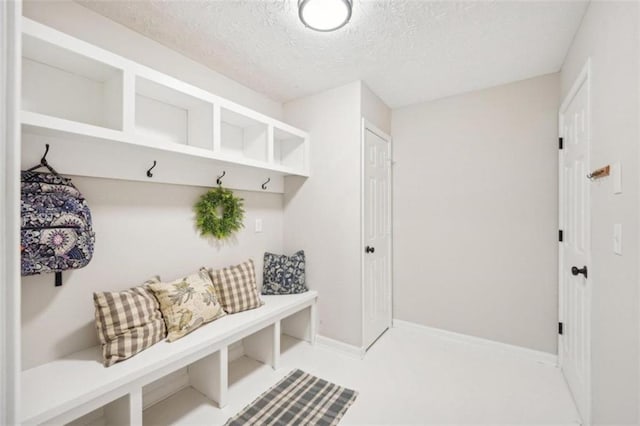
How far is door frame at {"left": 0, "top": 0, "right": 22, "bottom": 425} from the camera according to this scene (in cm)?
73

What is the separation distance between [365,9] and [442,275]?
2418 millimetres

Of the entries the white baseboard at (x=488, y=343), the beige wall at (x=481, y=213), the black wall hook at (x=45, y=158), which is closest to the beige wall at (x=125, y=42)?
the black wall hook at (x=45, y=158)

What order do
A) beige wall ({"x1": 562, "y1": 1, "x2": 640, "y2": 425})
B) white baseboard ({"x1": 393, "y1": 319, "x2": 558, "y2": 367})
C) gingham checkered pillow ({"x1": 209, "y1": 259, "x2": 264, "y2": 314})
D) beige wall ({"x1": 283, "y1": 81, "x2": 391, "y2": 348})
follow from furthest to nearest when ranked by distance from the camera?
beige wall ({"x1": 283, "y1": 81, "x2": 391, "y2": 348}) → white baseboard ({"x1": 393, "y1": 319, "x2": 558, "y2": 367}) → gingham checkered pillow ({"x1": 209, "y1": 259, "x2": 264, "y2": 314}) → beige wall ({"x1": 562, "y1": 1, "x2": 640, "y2": 425})

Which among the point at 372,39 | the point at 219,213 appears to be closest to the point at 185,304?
the point at 219,213

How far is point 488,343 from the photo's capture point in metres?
2.62

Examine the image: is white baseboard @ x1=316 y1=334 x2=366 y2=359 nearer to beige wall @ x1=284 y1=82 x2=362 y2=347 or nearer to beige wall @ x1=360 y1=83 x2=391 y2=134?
beige wall @ x1=284 y1=82 x2=362 y2=347

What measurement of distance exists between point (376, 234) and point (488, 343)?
1.44 m

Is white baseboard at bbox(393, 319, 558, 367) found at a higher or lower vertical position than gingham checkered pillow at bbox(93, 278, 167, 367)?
lower

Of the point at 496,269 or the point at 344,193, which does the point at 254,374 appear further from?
the point at 496,269

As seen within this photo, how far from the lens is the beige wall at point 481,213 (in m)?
2.40

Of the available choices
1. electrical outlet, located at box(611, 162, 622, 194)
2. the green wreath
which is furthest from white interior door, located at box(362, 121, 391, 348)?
electrical outlet, located at box(611, 162, 622, 194)

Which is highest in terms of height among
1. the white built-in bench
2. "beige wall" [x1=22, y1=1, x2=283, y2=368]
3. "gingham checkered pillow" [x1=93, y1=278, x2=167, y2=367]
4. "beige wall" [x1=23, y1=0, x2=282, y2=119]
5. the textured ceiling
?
the textured ceiling

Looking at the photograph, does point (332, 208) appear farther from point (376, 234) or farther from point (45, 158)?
point (45, 158)

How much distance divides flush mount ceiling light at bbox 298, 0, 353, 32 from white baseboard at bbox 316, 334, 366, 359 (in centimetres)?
245
